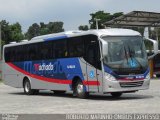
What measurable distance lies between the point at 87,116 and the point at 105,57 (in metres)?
6.48

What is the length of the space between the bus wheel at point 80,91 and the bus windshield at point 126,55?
233cm

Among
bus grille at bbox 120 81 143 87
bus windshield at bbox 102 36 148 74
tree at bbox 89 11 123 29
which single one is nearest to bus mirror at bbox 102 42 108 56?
bus windshield at bbox 102 36 148 74

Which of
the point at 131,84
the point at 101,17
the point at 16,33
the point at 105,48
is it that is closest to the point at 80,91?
the point at 131,84

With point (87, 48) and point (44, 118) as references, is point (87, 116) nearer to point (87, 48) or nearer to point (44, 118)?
point (44, 118)

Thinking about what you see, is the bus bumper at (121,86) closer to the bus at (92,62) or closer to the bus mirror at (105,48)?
the bus at (92,62)

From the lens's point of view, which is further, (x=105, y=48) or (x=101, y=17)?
(x=101, y=17)

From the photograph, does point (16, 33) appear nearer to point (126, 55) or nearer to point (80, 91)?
point (80, 91)

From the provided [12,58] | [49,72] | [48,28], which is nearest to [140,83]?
[49,72]

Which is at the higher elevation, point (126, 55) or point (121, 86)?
point (126, 55)

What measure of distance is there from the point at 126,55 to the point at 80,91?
3.10 m

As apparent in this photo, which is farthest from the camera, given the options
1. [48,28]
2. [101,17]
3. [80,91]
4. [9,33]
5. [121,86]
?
[48,28]

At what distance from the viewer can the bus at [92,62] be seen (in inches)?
846

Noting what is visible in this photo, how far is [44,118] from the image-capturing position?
49.7 feet

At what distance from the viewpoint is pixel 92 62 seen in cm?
2228
